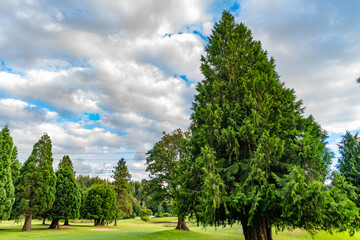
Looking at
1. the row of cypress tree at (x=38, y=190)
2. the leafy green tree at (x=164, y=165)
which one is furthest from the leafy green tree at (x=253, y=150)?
the row of cypress tree at (x=38, y=190)

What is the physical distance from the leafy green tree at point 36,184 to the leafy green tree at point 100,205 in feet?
33.2

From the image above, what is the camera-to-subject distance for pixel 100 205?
A: 117 feet

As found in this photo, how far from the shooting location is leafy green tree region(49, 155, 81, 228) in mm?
28733

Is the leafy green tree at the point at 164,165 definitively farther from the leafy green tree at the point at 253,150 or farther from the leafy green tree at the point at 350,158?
the leafy green tree at the point at 350,158

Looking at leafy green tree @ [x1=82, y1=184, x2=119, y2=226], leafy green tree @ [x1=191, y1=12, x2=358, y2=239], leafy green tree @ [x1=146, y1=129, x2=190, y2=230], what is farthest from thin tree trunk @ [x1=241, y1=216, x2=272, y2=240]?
leafy green tree @ [x1=82, y1=184, x2=119, y2=226]

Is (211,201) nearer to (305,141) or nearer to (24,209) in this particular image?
(305,141)

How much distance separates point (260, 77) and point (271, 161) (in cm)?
450

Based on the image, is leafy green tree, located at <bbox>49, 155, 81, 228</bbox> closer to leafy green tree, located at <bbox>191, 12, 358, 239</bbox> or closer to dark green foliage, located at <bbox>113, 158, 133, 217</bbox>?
dark green foliage, located at <bbox>113, 158, 133, 217</bbox>

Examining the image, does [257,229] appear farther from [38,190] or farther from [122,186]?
[122,186]

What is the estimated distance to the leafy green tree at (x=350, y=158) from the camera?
17.7 m

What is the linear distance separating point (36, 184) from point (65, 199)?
505 cm

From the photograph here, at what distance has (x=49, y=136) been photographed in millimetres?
27828

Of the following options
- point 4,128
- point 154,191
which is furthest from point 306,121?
point 4,128

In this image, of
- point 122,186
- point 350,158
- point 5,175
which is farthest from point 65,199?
point 350,158
